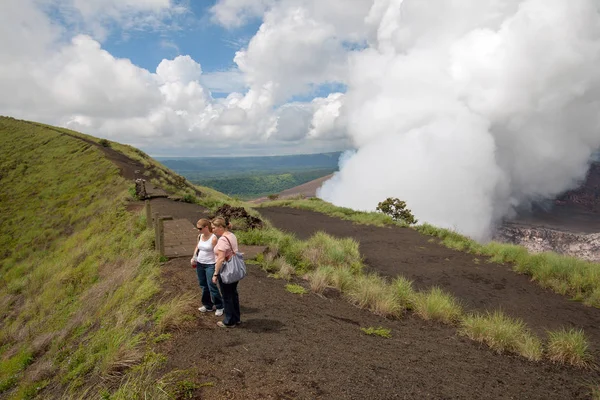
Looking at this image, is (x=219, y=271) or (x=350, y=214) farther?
(x=350, y=214)

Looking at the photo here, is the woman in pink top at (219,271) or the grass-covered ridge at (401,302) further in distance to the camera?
the grass-covered ridge at (401,302)

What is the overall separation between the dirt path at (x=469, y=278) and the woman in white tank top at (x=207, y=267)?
Result: 818 cm

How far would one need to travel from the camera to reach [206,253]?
630 cm

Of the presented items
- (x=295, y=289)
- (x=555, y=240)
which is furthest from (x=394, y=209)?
(x=555, y=240)

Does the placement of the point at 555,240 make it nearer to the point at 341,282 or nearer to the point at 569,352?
the point at 341,282

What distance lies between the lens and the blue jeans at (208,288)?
245 inches

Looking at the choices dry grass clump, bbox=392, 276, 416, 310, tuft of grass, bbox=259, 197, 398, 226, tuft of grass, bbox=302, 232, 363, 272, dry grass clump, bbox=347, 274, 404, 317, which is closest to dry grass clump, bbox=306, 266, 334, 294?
dry grass clump, bbox=347, 274, 404, 317

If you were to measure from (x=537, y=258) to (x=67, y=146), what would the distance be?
41.3m

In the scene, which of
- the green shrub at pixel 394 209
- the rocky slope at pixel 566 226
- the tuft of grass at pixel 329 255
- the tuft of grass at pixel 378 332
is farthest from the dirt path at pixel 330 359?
the rocky slope at pixel 566 226

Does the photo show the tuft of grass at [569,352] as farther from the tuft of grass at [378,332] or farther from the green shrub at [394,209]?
the green shrub at [394,209]

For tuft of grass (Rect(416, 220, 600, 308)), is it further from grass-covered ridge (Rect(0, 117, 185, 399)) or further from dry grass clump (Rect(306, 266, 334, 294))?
grass-covered ridge (Rect(0, 117, 185, 399))

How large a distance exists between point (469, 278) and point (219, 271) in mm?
12314

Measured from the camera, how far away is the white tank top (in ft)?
20.6

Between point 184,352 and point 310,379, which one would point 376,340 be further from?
point 184,352
